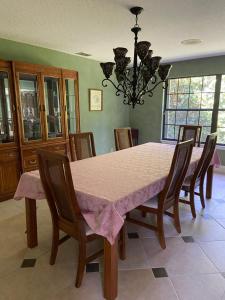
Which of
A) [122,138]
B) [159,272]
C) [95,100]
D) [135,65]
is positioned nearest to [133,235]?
[159,272]

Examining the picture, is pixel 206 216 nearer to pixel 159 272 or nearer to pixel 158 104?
pixel 159 272

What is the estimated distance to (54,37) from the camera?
10.1 ft

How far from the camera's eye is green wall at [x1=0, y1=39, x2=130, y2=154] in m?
3.33

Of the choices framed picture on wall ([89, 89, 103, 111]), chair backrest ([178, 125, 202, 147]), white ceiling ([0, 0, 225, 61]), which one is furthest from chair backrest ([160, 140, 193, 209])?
framed picture on wall ([89, 89, 103, 111])

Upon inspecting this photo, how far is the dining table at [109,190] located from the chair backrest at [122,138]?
0.57 m

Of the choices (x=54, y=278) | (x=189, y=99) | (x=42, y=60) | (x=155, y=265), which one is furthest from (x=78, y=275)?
(x=189, y=99)

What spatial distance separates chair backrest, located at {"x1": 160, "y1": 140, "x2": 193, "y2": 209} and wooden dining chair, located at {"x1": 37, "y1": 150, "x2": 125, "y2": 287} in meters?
0.76

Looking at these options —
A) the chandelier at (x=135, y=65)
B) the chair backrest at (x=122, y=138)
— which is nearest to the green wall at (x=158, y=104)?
the chair backrest at (x=122, y=138)

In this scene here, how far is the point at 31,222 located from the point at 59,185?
805mm

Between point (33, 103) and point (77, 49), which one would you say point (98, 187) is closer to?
point (33, 103)

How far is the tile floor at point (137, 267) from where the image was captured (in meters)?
1.64

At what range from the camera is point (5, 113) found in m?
3.09

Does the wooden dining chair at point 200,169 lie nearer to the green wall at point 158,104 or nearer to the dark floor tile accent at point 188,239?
the dark floor tile accent at point 188,239

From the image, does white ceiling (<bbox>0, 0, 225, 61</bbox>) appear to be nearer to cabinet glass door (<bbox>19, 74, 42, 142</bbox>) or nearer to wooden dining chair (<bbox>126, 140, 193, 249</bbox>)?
cabinet glass door (<bbox>19, 74, 42, 142</bbox>)
